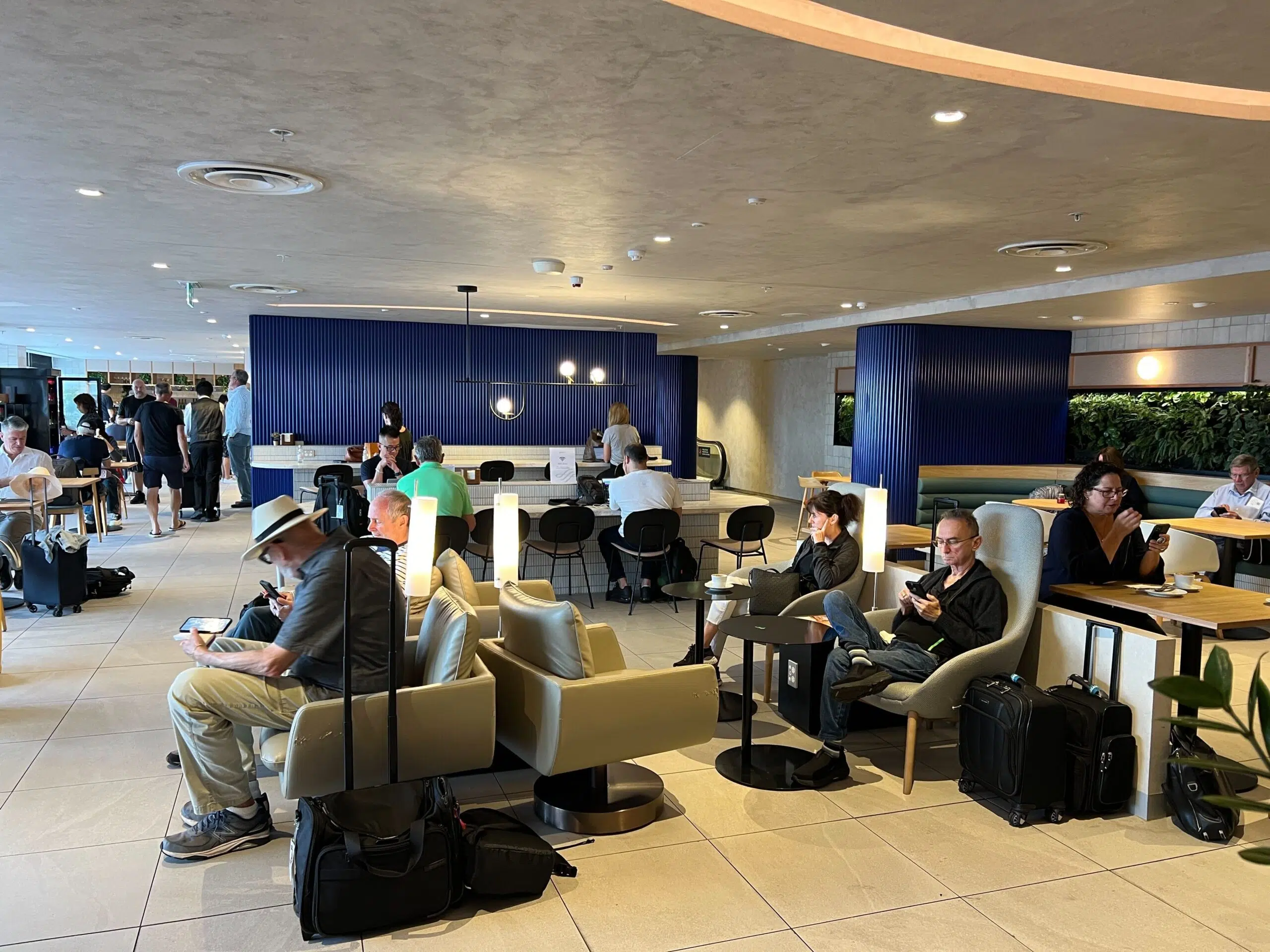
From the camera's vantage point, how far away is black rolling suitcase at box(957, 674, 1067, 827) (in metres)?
3.58

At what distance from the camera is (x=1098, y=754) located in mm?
3611

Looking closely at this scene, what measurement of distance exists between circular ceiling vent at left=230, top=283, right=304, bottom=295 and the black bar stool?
3.96 meters

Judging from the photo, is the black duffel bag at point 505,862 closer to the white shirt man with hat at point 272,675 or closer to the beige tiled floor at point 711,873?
the beige tiled floor at point 711,873

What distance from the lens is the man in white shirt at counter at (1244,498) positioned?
7.81m

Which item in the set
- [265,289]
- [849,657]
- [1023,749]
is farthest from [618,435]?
[1023,749]

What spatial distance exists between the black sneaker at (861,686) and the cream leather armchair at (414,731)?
152 centimetres

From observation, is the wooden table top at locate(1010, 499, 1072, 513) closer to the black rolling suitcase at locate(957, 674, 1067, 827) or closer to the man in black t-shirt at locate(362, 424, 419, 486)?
the black rolling suitcase at locate(957, 674, 1067, 827)

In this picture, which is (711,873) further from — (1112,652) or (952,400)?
(952,400)

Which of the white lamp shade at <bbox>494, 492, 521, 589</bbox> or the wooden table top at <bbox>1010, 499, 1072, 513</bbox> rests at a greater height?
the white lamp shade at <bbox>494, 492, 521, 589</bbox>

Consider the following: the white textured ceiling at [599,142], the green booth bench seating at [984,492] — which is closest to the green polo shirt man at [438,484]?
the white textured ceiling at [599,142]

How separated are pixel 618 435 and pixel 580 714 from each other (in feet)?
25.6

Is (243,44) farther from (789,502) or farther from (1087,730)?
(789,502)

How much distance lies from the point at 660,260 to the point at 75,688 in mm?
4914

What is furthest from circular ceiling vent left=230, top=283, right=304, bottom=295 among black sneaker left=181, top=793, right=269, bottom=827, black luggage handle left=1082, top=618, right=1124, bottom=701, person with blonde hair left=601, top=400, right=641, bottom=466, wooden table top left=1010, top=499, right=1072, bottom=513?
black luggage handle left=1082, top=618, right=1124, bottom=701
